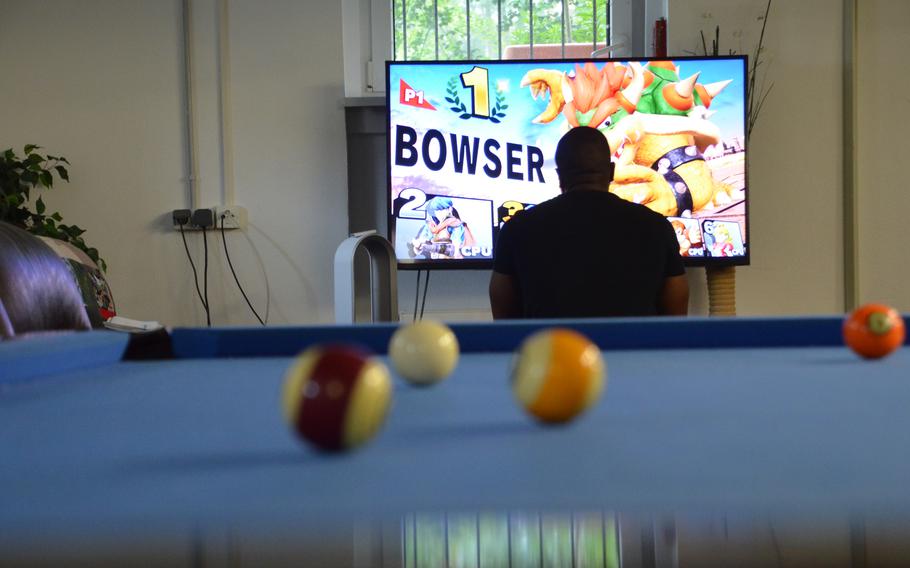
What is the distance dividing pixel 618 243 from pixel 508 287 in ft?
1.26

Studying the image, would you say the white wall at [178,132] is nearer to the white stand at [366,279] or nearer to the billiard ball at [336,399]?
the white stand at [366,279]

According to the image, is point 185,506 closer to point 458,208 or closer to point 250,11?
point 458,208

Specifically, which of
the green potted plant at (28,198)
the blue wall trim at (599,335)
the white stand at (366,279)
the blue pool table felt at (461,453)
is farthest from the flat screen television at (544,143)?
the blue pool table felt at (461,453)

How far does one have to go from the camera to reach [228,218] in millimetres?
3955

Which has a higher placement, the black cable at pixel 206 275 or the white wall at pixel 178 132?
the white wall at pixel 178 132

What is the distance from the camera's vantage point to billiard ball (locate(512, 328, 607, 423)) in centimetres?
78

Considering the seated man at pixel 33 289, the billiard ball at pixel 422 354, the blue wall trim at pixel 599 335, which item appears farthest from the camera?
the seated man at pixel 33 289

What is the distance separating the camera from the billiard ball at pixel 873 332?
1.27 metres

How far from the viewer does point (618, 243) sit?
7.79ft

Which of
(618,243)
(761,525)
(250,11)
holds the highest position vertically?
(250,11)

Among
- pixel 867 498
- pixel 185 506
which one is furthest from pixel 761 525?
pixel 185 506

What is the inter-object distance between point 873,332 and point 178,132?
3.45 m

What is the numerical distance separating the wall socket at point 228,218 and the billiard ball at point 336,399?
11.1 ft

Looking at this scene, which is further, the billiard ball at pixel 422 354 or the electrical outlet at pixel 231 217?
the electrical outlet at pixel 231 217
